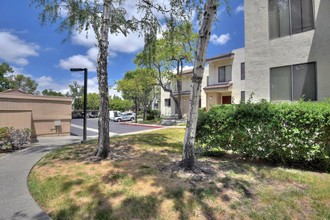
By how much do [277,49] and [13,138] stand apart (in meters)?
11.4

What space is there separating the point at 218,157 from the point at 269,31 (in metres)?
5.64

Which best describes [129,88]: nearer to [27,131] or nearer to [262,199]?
[27,131]

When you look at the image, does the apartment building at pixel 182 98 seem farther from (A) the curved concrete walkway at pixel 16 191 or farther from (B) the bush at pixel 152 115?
(A) the curved concrete walkway at pixel 16 191

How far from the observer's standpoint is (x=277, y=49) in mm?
8656

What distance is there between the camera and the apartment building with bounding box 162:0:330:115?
7.50 m

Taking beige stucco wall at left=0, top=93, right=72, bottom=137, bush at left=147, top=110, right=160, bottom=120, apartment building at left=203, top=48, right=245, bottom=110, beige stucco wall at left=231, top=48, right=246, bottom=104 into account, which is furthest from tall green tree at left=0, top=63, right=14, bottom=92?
beige stucco wall at left=231, top=48, right=246, bottom=104

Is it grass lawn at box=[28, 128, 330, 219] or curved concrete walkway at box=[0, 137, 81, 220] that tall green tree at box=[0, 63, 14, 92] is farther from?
grass lawn at box=[28, 128, 330, 219]

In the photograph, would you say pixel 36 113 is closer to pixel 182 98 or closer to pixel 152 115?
pixel 152 115

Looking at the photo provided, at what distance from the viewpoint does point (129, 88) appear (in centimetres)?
2998

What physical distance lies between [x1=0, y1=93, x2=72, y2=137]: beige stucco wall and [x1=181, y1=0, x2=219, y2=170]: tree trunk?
10.5 m

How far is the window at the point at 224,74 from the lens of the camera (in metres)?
23.1

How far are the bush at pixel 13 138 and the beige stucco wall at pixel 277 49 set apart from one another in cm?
1005

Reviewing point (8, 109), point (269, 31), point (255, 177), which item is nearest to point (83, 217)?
point (255, 177)

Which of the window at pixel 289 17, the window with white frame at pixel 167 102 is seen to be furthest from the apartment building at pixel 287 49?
the window with white frame at pixel 167 102
